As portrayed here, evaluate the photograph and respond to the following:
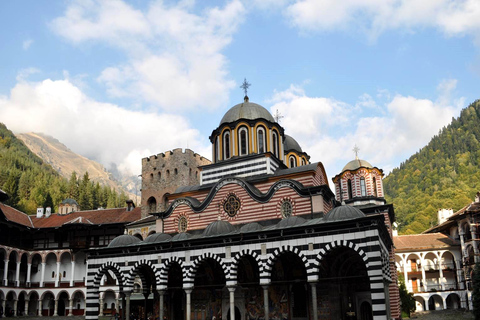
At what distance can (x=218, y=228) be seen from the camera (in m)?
24.5

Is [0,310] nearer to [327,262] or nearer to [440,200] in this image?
[327,262]

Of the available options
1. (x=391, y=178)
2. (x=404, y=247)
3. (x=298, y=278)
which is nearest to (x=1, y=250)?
(x=298, y=278)

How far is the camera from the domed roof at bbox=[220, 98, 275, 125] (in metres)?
30.8

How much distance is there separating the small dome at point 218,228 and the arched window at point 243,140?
6417mm

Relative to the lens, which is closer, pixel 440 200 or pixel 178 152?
pixel 178 152

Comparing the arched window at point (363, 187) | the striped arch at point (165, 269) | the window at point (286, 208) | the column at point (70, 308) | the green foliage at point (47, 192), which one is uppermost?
the green foliage at point (47, 192)

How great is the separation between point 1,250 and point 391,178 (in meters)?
81.8

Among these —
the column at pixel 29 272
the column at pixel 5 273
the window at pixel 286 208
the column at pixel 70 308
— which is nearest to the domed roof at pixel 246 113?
the window at pixel 286 208

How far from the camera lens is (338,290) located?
78.1 feet

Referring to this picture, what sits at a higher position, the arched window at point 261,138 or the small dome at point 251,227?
the arched window at point 261,138

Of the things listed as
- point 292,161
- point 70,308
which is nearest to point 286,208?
point 292,161

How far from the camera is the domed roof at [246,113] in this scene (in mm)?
30828

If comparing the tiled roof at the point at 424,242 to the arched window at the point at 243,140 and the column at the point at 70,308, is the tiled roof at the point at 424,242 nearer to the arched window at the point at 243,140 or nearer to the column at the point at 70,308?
the arched window at the point at 243,140

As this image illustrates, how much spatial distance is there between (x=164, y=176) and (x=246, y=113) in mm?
17593
